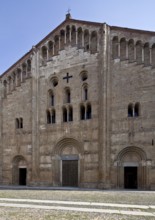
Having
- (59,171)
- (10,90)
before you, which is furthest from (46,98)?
(59,171)

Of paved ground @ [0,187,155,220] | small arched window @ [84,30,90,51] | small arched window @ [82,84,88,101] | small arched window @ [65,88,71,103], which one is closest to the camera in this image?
paved ground @ [0,187,155,220]

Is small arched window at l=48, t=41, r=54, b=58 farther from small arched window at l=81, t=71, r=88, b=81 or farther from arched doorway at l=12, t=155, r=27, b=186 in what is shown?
arched doorway at l=12, t=155, r=27, b=186

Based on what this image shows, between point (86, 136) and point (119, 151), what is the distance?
3.60 m

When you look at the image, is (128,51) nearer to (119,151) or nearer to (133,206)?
(119,151)

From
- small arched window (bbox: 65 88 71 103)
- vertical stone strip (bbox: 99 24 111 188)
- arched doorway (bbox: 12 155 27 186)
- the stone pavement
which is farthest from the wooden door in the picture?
the stone pavement

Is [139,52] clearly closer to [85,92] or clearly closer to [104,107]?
[104,107]

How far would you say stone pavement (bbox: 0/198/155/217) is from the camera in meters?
12.9

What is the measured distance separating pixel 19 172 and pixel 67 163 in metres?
6.41

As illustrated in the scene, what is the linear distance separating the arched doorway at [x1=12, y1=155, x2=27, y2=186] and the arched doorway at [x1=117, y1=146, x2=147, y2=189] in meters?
11.3

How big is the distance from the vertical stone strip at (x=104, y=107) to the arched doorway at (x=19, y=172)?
9776mm

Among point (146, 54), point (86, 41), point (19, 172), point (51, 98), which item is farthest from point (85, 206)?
point (86, 41)

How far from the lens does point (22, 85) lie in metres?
31.3

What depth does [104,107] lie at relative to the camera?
25516 mm

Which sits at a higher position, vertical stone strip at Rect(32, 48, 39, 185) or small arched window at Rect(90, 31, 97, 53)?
small arched window at Rect(90, 31, 97, 53)
